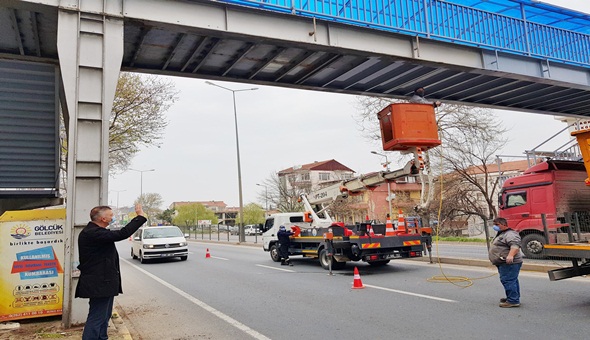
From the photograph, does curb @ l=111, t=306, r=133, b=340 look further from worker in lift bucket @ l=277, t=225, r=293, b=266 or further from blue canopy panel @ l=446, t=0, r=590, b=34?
blue canopy panel @ l=446, t=0, r=590, b=34

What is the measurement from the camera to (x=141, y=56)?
367 inches

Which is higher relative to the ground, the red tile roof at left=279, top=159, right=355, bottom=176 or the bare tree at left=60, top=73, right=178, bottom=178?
the red tile roof at left=279, top=159, right=355, bottom=176

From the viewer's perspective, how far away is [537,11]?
11281 mm

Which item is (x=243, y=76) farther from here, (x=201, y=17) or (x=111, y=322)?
(x=111, y=322)

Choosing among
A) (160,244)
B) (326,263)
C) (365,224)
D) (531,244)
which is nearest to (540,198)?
(531,244)

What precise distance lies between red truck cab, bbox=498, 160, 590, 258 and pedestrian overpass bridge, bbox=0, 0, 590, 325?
245cm

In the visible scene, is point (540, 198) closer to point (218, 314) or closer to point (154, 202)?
point (218, 314)

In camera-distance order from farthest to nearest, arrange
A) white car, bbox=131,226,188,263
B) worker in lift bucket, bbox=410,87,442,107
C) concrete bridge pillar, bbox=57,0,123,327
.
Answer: white car, bbox=131,226,188,263 < worker in lift bucket, bbox=410,87,442,107 < concrete bridge pillar, bbox=57,0,123,327

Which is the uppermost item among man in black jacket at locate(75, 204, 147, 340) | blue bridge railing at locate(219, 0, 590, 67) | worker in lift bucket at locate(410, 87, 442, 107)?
blue bridge railing at locate(219, 0, 590, 67)

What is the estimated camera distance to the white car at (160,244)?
709 inches

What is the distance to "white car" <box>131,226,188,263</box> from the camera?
18.0m

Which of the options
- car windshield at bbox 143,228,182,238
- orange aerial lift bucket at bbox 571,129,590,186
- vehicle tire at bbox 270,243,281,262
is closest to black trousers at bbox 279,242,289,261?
vehicle tire at bbox 270,243,281,262

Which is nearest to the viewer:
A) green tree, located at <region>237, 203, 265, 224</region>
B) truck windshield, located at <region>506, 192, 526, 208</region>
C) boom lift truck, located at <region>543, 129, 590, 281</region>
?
boom lift truck, located at <region>543, 129, 590, 281</region>

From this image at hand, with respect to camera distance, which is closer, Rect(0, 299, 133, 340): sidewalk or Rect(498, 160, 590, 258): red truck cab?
Rect(0, 299, 133, 340): sidewalk
